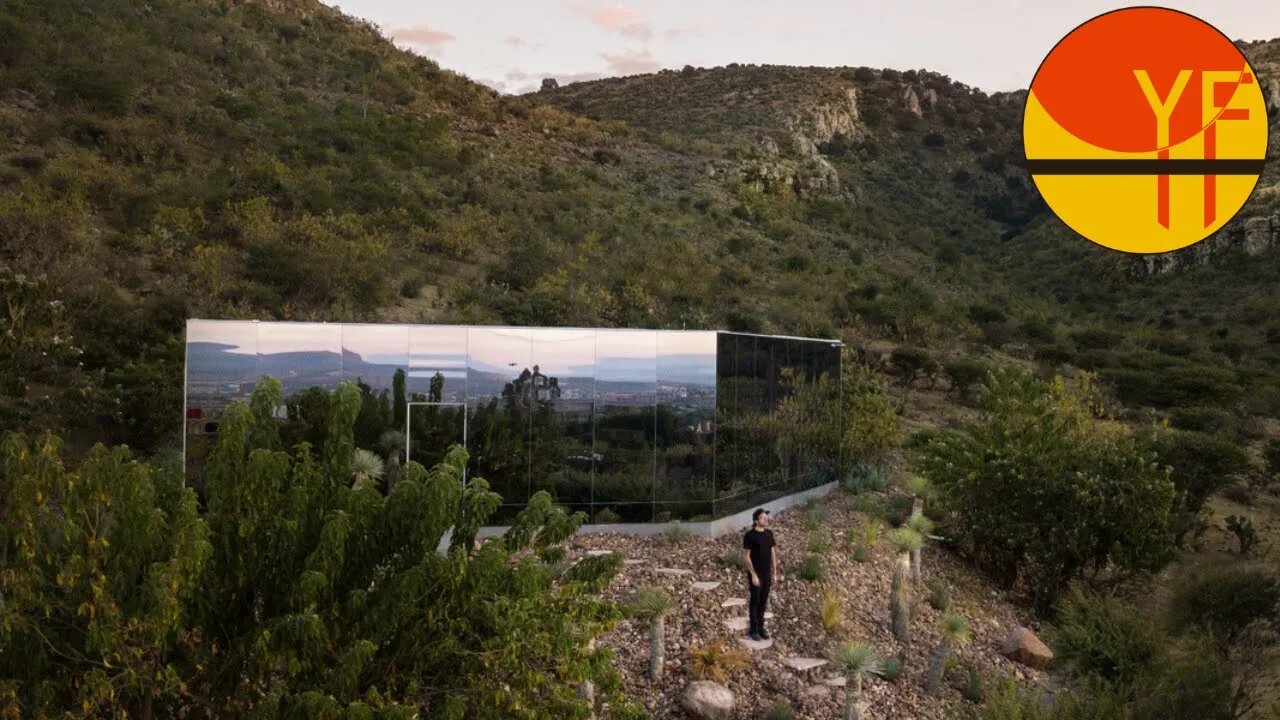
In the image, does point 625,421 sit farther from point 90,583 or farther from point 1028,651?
point 90,583

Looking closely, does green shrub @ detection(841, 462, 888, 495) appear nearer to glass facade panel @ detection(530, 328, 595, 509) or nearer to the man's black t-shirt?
glass facade panel @ detection(530, 328, 595, 509)

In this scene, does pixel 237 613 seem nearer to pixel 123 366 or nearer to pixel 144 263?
pixel 123 366

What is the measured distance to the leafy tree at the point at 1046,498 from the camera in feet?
46.5

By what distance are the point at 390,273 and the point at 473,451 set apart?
656 inches

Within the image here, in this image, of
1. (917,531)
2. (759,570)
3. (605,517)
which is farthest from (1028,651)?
(605,517)

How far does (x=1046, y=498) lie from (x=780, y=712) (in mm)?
7730

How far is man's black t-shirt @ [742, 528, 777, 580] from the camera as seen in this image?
10318 millimetres

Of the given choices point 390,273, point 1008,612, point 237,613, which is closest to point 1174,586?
point 1008,612

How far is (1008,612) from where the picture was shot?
46.2ft

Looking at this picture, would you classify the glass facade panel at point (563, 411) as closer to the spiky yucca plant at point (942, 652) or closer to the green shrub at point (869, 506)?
the green shrub at point (869, 506)

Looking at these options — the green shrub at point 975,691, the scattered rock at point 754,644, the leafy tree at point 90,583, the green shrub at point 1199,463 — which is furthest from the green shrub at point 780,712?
the green shrub at point 1199,463

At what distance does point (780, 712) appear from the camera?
8789mm

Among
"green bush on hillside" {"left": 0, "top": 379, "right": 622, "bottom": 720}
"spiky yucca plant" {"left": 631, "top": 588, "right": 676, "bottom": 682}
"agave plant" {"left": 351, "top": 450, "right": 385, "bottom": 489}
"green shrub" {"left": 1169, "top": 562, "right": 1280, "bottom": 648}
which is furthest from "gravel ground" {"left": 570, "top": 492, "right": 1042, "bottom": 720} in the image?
"green bush on hillside" {"left": 0, "top": 379, "right": 622, "bottom": 720}

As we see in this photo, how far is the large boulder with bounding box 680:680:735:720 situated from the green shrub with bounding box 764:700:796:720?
362 mm
